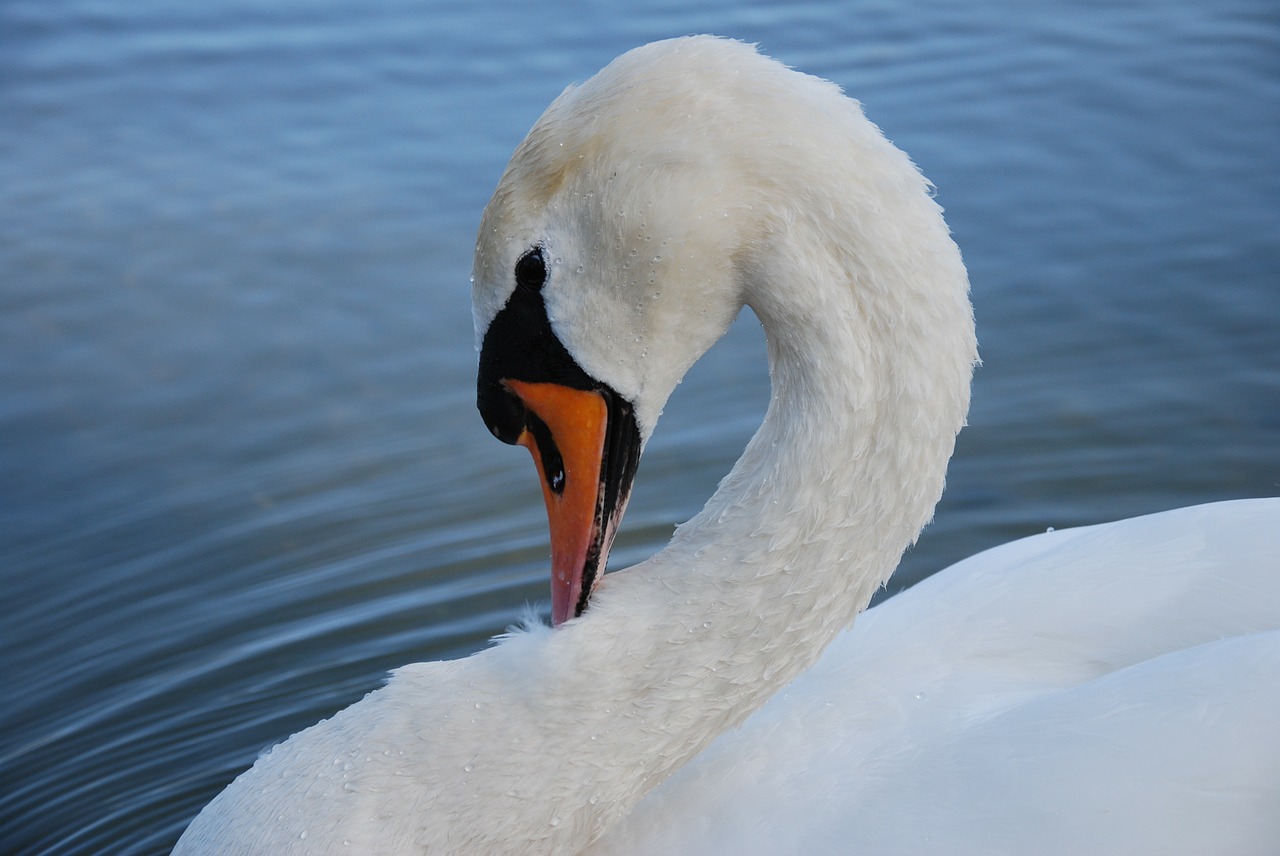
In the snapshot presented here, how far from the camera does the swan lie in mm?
2416

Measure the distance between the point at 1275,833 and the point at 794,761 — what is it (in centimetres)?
81

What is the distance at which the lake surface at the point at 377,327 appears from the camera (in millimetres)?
4395

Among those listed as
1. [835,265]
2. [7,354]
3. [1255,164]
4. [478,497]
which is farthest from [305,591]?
[1255,164]

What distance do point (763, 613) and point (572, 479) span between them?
43cm

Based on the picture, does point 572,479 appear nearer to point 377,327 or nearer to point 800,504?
point 800,504

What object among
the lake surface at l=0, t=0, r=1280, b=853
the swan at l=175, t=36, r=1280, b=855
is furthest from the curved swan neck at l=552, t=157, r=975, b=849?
the lake surface at l=0, t=0, r=1280, b=853

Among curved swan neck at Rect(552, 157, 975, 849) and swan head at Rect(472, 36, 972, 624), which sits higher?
swan head at Rect(472, 36, 972, 624)

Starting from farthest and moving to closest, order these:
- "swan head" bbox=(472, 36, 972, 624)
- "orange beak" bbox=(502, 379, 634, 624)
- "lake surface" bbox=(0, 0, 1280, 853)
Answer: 1. "lake surface" bbox=(0, 0, 1280, 853)
2. "orange beak" bbox=(502, 379, 634, 624)
3. "swan head" bbox=(472, 36, 972, 624)

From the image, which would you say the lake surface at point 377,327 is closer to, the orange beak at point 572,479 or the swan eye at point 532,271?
the orange beak at point 572,479

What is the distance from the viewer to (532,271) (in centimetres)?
249

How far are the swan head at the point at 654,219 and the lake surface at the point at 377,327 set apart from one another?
1.94 metres

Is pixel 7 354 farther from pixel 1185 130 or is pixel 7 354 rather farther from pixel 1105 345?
pixel 1185 130

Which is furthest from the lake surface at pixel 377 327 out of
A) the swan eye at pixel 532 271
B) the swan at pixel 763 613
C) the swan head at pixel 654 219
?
the swan eye at pixel 532 271

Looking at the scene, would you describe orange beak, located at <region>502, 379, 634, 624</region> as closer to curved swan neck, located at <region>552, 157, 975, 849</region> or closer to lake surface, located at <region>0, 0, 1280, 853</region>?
curved swan neck, located at <region>552, 157, 975, 849</region>
